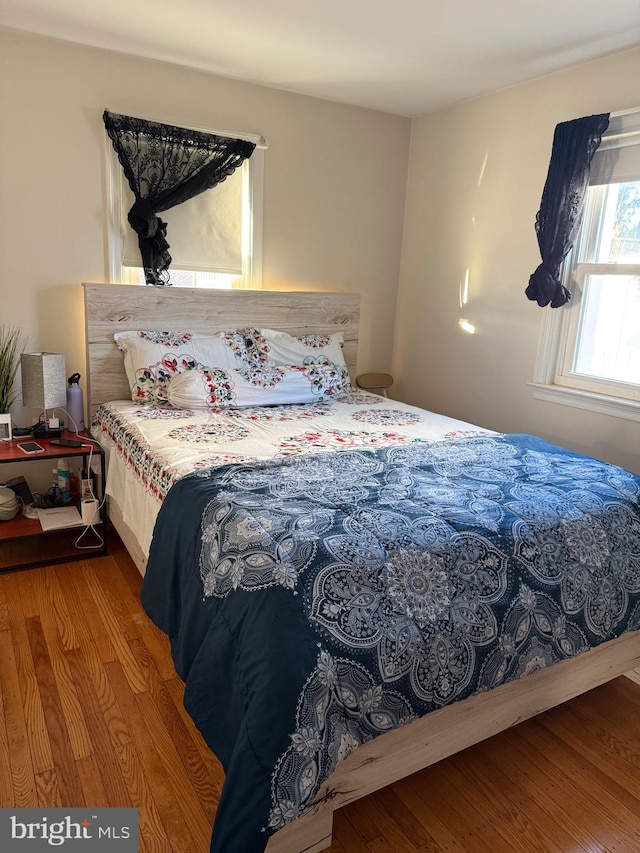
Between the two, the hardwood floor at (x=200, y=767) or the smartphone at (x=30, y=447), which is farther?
the smartphone at (x=30, y=447)

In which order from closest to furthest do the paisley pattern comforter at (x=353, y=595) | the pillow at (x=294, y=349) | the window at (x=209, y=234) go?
the paisley pattern comforter at (x=353, y=595) < the window at (x=209, y=234) < the pillow at (x=294, y=349)

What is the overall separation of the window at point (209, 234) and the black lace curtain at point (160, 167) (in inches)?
2.9

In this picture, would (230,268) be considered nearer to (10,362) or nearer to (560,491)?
(10,362)

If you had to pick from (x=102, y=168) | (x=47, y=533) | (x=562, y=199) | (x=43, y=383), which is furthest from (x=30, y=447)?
(x=562, y=199)

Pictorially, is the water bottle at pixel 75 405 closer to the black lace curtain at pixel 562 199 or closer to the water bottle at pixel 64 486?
the water bottle at pixel 64 486

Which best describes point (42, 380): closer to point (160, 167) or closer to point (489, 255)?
point (160, 167)

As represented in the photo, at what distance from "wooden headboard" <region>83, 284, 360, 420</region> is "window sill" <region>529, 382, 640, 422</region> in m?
1.36

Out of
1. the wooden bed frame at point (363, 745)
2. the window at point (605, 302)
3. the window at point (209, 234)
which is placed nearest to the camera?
the wooden bed frame at point (363, 745)

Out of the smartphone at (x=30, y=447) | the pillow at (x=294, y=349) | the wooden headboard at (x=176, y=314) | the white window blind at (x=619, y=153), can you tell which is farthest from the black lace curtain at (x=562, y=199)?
the smartphone at (x=30, y=447)

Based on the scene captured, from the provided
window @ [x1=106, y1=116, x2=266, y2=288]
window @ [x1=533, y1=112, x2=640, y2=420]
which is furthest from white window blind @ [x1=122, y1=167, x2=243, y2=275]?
window @ [x1=533, y1=112, x2=640, y2=420]

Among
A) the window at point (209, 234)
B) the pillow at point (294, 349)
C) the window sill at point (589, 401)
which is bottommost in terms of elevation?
the window sill at point (589, 401)

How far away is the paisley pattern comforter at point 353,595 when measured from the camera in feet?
4.07

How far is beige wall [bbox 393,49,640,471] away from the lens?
116 inches

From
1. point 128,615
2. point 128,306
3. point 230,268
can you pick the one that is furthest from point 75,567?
point 230,268
